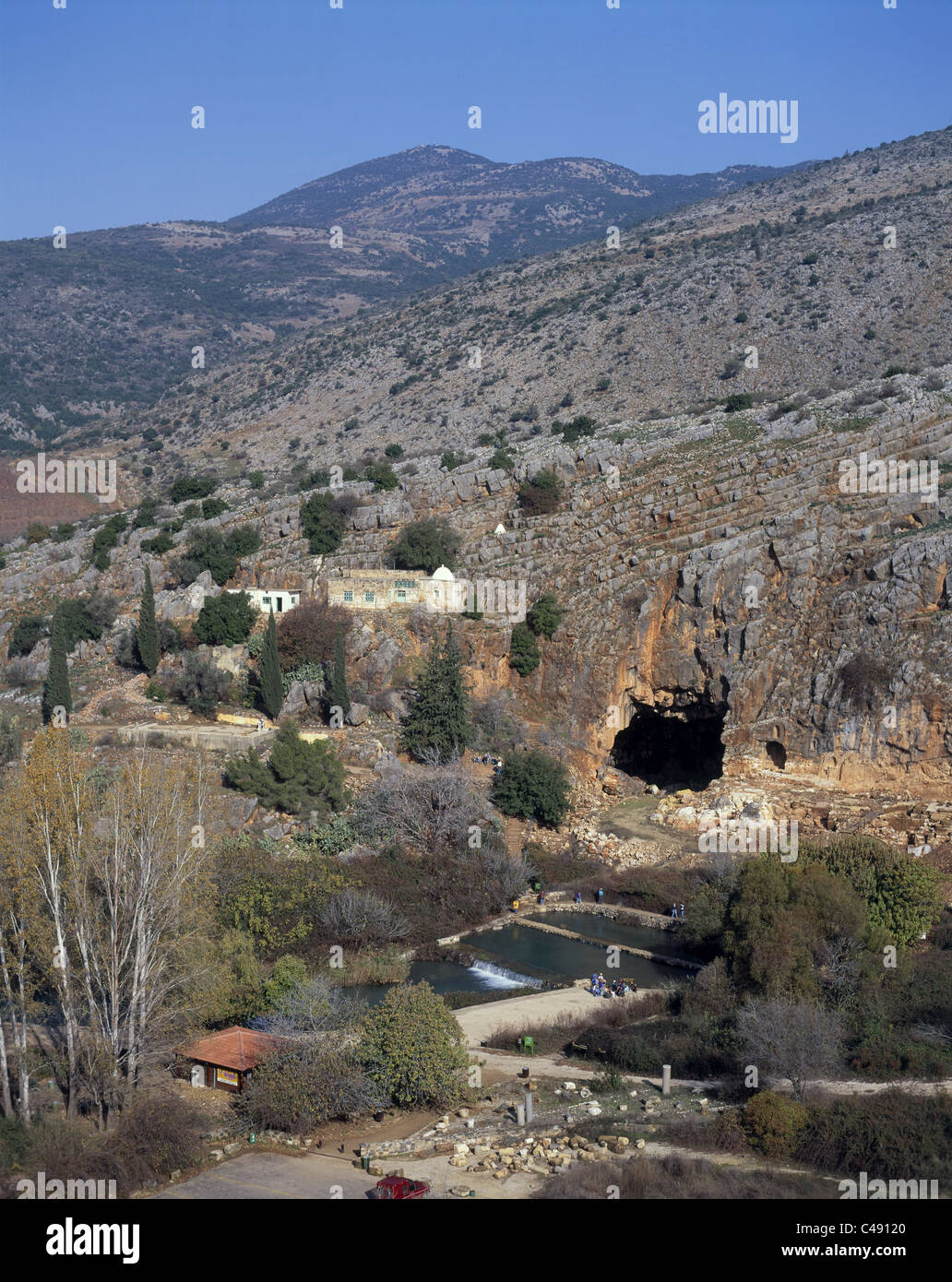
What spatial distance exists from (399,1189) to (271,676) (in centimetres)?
2582

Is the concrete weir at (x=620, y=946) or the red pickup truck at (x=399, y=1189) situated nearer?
the red pickup truck at (x=399, y=1189)

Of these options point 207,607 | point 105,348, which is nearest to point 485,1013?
point 207,607

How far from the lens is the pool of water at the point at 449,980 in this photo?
1304 inches

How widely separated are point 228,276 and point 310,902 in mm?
154897

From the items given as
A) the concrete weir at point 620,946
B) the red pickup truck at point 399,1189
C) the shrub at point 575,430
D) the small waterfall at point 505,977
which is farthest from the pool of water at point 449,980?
the shrub at point 575,430

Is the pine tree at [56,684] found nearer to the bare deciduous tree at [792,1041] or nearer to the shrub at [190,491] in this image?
the shrub at [190,491]

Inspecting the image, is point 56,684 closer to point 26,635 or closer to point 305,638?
point 26,635

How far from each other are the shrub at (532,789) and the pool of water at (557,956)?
5278 millimetres

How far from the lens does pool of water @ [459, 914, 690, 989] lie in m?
34.8

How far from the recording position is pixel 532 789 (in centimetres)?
4312

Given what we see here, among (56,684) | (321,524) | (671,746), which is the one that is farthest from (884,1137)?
(321,524)

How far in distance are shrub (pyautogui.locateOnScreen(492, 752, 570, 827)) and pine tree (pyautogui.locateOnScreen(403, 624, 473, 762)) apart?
76.7 inches

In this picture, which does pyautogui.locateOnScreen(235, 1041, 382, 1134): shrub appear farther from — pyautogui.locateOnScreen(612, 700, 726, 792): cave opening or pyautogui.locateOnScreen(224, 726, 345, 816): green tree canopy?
pyautogui.locateOnScreen(612, 700, 726, 792): cave opening
